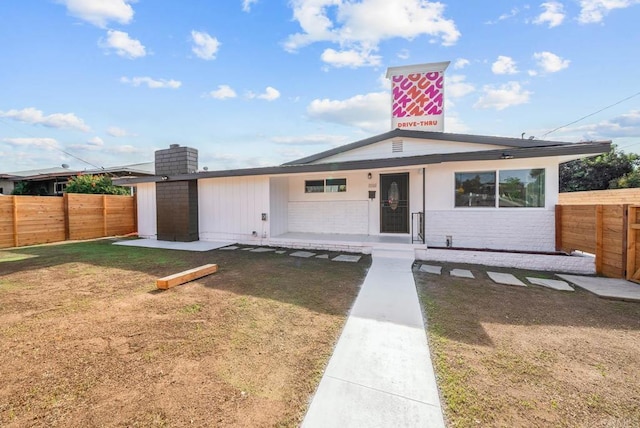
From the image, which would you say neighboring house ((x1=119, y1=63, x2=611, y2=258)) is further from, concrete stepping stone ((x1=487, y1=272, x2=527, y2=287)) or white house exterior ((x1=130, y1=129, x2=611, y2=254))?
concrete stepping stone ((x1=487, y1=272, x2=527, y2=287))

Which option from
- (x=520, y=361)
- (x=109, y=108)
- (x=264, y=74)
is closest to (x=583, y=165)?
(x=264, y=74)

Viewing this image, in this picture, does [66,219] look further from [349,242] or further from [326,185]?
[349,242]

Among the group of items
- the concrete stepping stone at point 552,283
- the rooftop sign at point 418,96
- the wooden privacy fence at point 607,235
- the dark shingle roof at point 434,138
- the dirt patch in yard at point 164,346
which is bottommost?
the concrete stepping stone at point 552,283

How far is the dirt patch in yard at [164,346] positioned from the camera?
1969 mm

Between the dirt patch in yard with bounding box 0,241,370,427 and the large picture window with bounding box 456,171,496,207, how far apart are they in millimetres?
4291

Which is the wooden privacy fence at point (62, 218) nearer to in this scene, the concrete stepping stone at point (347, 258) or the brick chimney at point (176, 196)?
the brick chimney at point (176, 196)

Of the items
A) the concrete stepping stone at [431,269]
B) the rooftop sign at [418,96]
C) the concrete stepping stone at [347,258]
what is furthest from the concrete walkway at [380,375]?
the rooftop sign at [418,96]

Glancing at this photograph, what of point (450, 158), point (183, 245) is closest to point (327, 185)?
point (450, 158)

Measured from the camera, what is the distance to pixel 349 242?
8.19 m

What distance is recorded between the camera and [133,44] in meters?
9.20

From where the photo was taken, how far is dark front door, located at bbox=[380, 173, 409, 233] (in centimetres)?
900

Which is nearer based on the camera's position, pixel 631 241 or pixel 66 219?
pixel 631 241

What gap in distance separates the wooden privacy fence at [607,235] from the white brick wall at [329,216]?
5380 mm

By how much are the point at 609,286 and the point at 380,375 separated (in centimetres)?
543
